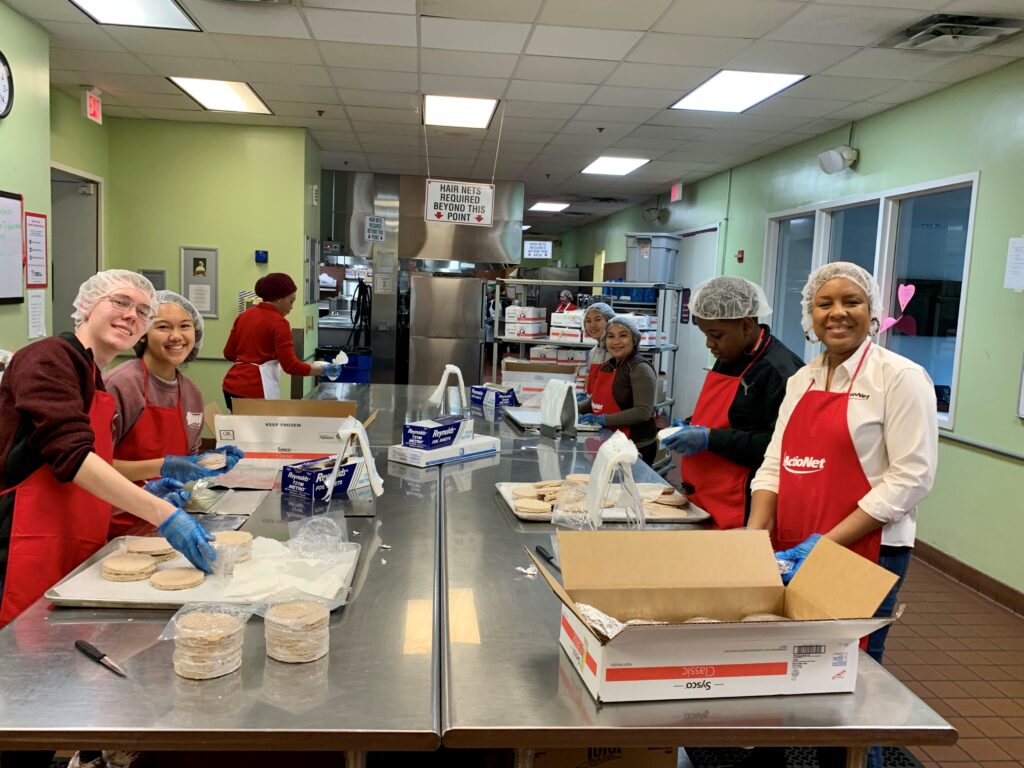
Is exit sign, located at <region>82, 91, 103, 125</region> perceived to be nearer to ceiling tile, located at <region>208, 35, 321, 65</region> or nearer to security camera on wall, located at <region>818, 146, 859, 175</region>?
ceiling tile, located at <region>208, 35, 321, 65</region>

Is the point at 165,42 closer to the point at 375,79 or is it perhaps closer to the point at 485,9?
the point at 375,79

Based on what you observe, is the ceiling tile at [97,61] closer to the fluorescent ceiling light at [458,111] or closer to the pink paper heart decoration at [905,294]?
the fluorescent ceiling light at [458,111]

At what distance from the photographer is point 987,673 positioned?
10.9 ft

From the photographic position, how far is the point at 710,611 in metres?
1.44

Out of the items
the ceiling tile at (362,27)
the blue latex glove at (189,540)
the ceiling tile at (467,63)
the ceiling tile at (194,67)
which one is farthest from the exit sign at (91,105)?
the blue latex glove at (189,540)

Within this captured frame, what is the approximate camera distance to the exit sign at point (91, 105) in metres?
5.58

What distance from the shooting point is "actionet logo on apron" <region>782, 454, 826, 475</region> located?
82.2 inches

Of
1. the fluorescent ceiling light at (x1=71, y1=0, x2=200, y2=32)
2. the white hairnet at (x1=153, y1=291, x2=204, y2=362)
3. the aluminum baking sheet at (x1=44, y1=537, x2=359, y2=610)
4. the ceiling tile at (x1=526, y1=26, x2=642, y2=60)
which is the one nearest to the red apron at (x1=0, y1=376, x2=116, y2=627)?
the aluminum baking sheet at (x1=44, y1=537, x2=359, y2=610)

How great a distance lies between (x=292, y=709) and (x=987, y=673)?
10.9 ft

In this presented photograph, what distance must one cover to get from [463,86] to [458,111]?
85 cm

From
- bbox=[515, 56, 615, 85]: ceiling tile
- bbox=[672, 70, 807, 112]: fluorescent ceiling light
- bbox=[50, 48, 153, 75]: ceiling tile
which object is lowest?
bbox=[50, 48, 153, 75]: ceiling tile

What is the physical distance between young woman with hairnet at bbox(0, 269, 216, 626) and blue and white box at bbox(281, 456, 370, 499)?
0.56m

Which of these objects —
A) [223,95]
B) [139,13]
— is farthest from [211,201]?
[139,13]

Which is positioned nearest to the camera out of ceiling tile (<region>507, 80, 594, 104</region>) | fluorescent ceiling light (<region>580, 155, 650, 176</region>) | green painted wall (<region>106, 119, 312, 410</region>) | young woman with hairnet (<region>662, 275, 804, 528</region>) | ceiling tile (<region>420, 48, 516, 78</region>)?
young woman with hairnet (<region>662, 275, 804, 528</region>)
